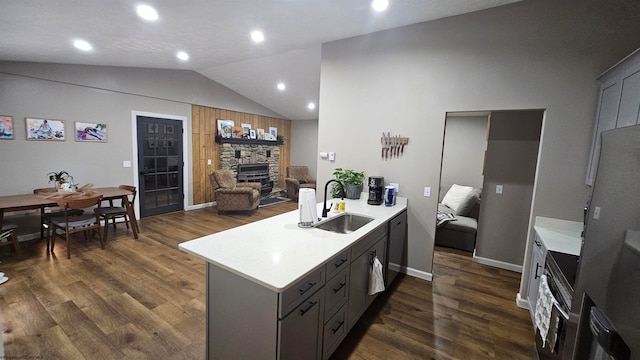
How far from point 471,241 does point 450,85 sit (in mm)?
2432

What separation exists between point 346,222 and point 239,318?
1538 millimetres

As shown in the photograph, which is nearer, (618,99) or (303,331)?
(303,331)

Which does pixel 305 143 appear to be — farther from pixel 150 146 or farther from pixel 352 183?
pixel 352 183

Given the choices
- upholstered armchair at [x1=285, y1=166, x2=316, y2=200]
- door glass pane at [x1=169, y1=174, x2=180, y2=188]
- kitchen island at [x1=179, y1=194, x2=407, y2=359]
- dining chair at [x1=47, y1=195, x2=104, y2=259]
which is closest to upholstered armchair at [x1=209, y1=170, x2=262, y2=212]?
door glass pane at [x1=169, y1=174, x2=180, y2=188]

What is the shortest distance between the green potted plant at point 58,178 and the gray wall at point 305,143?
5.83 m

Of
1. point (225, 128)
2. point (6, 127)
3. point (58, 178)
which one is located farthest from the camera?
point (225, 128)

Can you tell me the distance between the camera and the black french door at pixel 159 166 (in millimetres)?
5301

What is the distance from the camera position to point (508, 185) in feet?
11.3

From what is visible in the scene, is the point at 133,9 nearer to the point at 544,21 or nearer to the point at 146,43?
the point at 146,43

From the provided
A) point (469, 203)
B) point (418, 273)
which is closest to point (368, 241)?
point (418, 273)

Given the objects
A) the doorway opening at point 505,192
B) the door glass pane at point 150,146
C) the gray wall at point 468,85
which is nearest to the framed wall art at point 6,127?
the door glass pane at point 150,146

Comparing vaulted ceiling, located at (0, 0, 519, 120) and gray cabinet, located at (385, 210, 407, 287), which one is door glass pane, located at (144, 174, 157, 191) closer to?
vaulted ceiling, located at (0, 0, 519, 120)

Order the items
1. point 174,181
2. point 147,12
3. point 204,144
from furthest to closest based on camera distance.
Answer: point 204,144
point 174,181
point 147,12

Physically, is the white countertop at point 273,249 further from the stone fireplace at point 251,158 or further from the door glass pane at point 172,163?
the stone fireplace at point 251,158
